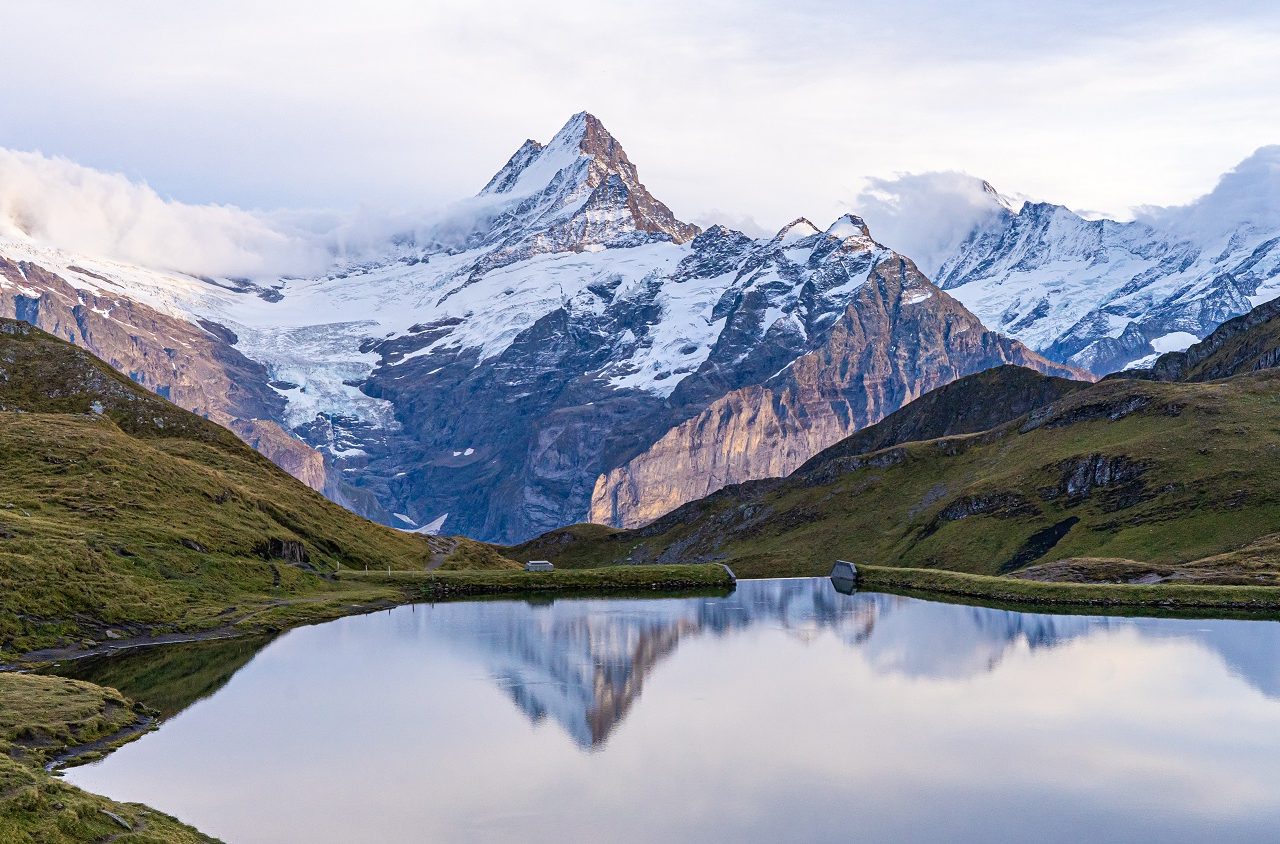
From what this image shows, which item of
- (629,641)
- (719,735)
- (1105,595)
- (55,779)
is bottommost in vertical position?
(719,735)

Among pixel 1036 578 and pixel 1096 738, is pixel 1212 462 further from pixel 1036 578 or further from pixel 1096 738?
pixel 1096 738

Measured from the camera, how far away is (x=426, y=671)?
10019cm

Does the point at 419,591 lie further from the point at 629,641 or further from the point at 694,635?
the point at 629,641

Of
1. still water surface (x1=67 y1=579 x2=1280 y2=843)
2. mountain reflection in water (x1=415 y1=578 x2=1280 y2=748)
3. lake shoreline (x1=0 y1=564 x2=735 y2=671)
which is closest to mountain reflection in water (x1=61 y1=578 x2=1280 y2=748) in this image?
mountain reflection in water (x1=415 y1=578 x2=1280 y2=748)

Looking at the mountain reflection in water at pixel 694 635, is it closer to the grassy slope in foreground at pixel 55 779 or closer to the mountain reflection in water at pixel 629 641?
the mountain reflection in water at pixel 629 641

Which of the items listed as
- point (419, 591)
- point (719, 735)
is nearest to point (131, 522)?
point (419, 591)

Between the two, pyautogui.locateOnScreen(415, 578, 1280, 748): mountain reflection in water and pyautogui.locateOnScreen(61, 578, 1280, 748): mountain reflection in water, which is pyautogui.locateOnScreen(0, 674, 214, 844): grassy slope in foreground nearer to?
pyautogui.locateOnScreen(61, 578, 1280, 748): mountain reflection in water

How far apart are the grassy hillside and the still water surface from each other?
837 cm

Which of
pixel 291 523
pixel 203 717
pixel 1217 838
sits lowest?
pixel 1217 838

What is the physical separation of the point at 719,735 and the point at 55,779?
36.7m

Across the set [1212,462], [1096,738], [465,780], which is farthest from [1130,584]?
[465,780]

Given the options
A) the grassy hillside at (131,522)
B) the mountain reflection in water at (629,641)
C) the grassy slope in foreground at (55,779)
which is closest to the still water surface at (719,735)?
the mountain reflection in water at (629,641)

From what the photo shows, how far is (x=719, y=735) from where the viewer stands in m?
76.1

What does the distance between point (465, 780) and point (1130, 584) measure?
96884 millimetres
